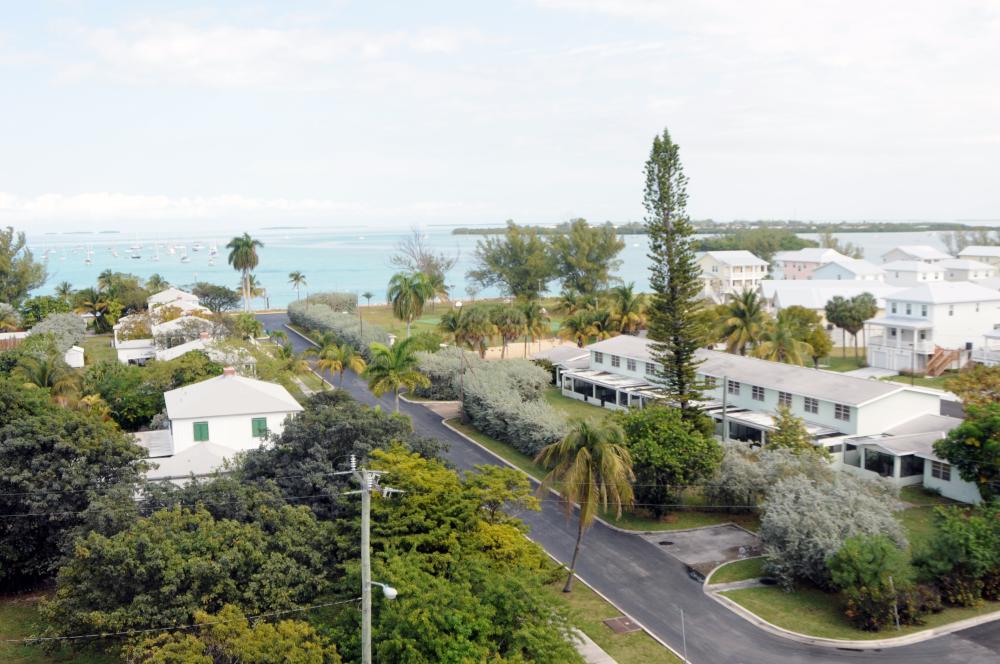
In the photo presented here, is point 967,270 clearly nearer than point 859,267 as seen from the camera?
No

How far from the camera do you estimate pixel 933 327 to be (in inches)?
1933

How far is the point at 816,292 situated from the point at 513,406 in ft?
135

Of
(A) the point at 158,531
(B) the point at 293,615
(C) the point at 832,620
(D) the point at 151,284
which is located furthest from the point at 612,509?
(D) the point at 151,284

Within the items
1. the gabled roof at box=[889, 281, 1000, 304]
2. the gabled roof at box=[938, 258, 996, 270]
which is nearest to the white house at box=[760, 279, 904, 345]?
the gabled roof at box=[889, 281, 1000, 304]

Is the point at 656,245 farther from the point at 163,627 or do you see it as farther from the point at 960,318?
the point at 960,318


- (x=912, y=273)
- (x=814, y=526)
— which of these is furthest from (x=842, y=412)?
(x=912, y=273)

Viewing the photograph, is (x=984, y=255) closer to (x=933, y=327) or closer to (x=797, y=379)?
(x=933, y=327)

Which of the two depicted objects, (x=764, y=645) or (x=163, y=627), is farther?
(x=764, y=645)

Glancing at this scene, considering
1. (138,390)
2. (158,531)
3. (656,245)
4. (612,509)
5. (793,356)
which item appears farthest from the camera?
(793,356)

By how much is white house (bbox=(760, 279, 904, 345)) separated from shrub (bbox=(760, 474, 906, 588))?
44.3 m

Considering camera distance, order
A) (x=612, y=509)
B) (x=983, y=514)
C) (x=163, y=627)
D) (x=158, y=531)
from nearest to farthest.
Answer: (x=163, y=627) < (x=158, y=531) < (x=983, y=514) < (x=612, y=509)

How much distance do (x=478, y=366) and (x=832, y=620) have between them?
25327 mm

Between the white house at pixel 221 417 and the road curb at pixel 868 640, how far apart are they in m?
17.1

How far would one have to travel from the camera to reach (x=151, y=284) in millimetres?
83750
